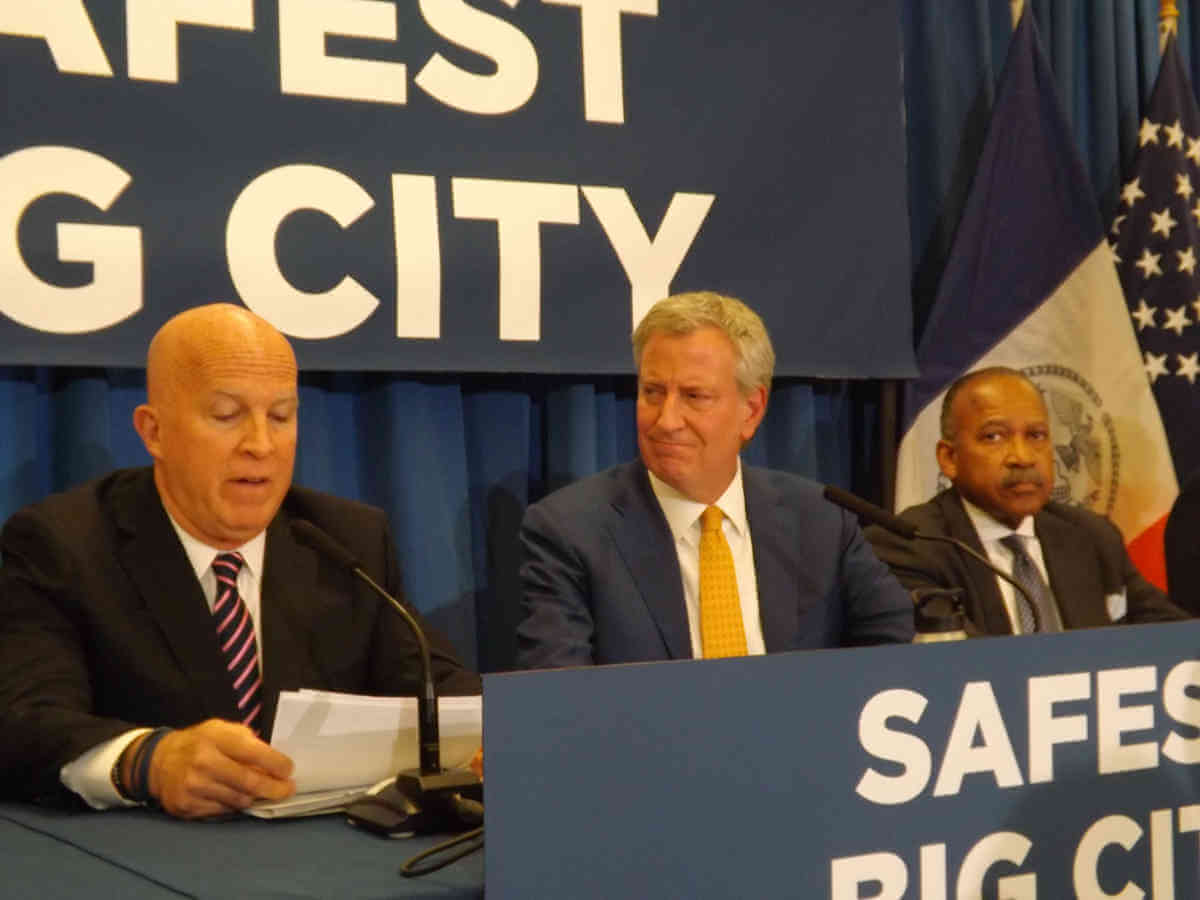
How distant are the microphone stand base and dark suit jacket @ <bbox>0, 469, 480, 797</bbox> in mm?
455

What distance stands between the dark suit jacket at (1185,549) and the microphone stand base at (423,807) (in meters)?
2.27

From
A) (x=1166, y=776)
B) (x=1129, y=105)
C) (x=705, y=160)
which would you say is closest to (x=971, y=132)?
(x=1129, y=105)

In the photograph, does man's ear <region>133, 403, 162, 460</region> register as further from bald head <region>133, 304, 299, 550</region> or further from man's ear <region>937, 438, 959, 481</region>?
man's ear <region>937, 438, 959, 481</region>

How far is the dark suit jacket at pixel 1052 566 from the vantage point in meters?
2.88

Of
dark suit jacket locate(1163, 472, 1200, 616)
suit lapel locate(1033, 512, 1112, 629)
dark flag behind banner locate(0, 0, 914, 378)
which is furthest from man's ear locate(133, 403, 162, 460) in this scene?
dark suit jacket locate(1163, 472, 1200, 616)

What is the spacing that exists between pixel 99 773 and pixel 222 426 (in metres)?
0.61

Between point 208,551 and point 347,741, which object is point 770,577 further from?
point 347,741

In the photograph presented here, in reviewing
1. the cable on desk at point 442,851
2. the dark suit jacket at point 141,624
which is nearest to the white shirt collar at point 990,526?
the dark suit jacket at point 141,624

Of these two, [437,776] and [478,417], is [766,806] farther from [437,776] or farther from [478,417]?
[478,417]

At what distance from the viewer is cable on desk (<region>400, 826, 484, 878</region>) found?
1.29 meters

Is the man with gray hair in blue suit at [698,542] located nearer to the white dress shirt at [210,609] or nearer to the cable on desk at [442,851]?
the white dress shirt at [210,609]

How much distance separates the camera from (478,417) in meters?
3.15

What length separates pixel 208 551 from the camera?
6.71 feet

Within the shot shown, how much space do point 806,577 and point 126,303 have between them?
1.36 m
